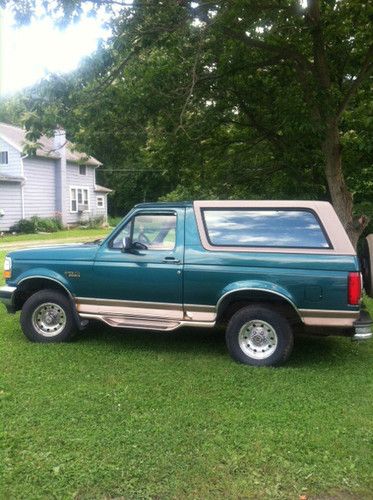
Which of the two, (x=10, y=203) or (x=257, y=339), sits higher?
(x=10, y=203)

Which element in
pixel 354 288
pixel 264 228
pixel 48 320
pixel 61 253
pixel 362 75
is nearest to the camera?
pixel 354 288

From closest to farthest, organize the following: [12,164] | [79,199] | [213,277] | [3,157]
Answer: [213,277]
[12,164]
[3,157]
[79,199]

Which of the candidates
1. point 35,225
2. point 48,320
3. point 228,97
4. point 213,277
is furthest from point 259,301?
point 35,225

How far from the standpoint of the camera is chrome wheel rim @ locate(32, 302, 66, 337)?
643 cm

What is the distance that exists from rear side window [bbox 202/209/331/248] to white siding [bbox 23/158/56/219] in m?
25.3

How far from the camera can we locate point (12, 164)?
28.8m

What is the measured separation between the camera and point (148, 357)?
19.5ft

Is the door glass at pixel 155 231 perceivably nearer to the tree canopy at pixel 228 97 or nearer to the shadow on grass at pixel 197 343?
the shadow on grass at pixel 197 343

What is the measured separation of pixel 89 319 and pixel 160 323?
957 mm

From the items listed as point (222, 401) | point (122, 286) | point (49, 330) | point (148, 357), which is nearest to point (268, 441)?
point (222, 401)

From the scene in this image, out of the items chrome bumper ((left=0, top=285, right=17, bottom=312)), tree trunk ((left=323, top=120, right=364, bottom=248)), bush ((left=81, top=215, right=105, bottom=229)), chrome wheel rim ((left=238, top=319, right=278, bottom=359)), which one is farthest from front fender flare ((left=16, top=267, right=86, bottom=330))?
bush ((left=81, top=215, right=105, bottom=229))

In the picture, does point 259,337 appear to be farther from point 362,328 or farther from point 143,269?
point 143,269

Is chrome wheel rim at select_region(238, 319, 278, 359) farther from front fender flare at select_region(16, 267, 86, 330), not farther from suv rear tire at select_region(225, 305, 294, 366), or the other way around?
front fender flare at select_region(16, 267, 86, 330)

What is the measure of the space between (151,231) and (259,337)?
1757 millimetres
